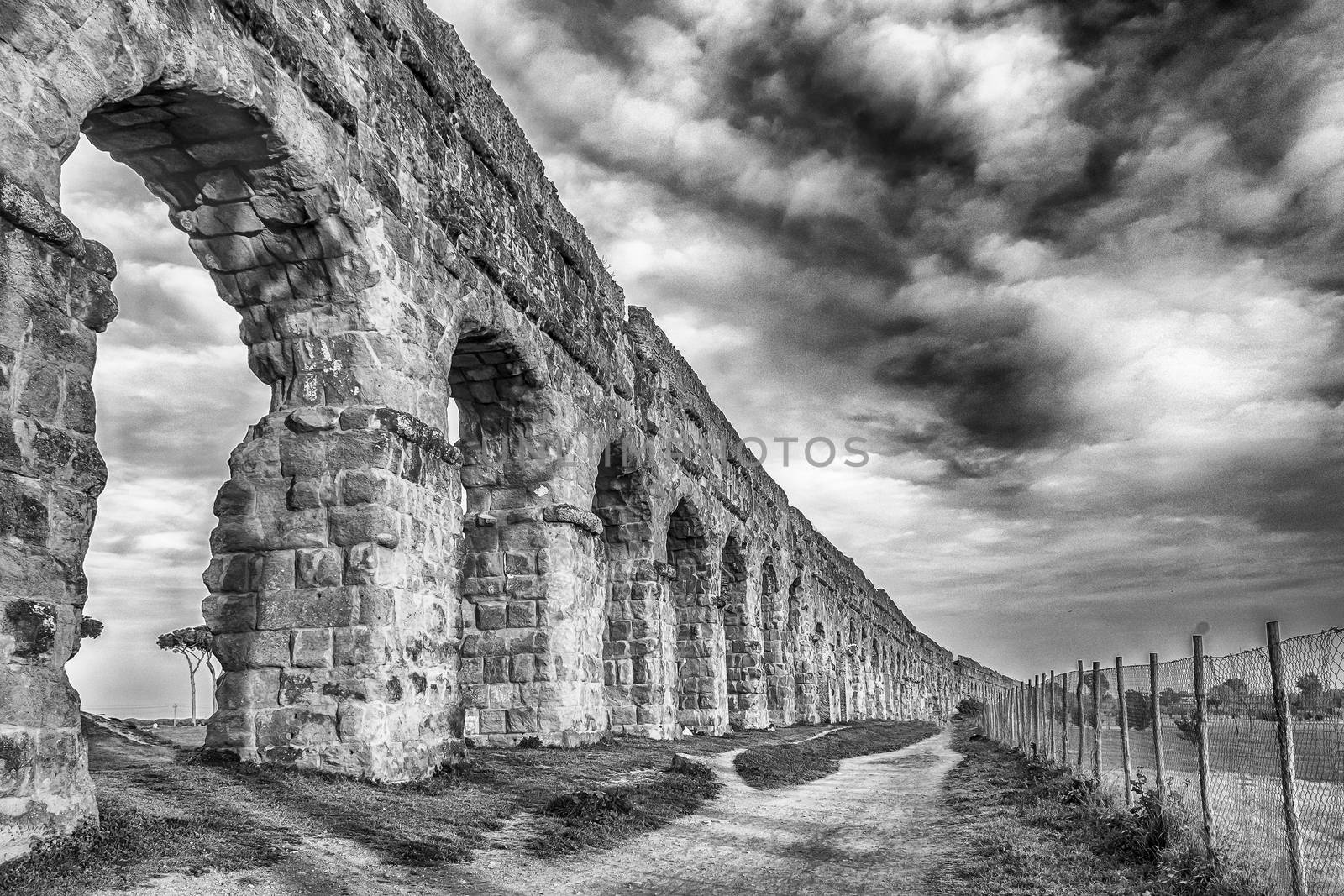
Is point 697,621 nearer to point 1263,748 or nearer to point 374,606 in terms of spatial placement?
point 374,606

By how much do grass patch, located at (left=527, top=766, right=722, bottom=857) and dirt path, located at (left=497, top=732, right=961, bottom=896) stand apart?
0.16m

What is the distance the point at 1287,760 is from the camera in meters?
4.75

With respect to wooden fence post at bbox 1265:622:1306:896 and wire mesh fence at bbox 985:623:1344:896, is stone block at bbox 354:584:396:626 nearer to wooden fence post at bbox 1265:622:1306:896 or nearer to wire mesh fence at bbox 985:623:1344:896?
wire mesh fence at bbox 985:623:1344:896

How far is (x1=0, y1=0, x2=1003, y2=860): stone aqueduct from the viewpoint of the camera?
5.25 meters

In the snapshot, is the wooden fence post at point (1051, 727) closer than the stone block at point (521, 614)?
No

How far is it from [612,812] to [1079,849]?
3296mm

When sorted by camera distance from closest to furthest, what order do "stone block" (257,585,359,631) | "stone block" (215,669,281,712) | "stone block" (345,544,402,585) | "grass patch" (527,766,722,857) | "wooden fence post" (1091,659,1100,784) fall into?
1. "grass patch" (527,766,722,857)
2. "stone block" (215,669,281,712)
3. "stone block" (257,585,359,631)
4. "stone block" (345,544,402,585)
5. "wooden fence post" (1091,659,1100,784)

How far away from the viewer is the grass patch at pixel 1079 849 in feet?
19.2

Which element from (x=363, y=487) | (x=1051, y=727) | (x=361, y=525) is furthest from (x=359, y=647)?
(x=1051, y=727)

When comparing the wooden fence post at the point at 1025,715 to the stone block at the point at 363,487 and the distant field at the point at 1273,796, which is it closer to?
the distant field at the point at 1273,796

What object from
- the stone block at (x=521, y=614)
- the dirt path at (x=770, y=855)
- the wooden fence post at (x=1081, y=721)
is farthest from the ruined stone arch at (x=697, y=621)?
the wooden fence post at (x=1081, y=721)

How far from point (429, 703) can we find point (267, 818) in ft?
8.57

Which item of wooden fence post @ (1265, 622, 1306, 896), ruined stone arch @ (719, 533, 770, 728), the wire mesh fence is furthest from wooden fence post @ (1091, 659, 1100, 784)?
ruined stone arch @ (719, 533, 770, 728)

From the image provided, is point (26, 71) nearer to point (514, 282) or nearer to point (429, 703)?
point (429, 703)
